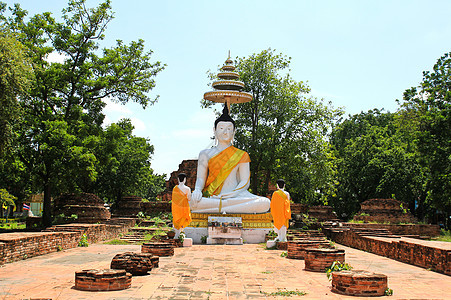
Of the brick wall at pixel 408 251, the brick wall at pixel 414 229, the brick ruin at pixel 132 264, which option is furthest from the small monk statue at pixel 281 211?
the brick wall at pixel 414 229

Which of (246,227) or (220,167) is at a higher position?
(220,167)

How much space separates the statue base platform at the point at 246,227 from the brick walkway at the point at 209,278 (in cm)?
407

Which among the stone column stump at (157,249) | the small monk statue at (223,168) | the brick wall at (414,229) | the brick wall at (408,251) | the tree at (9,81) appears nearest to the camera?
the brick wall at (408,251)

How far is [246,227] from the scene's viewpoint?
15.0 metres

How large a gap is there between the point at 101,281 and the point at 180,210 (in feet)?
23.0

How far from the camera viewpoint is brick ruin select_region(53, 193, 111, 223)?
66.0ft

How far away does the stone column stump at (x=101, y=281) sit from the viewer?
6.00 metres

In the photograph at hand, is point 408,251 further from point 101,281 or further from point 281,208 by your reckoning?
point 101,281

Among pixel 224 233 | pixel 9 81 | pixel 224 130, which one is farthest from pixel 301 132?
pixel 9 81

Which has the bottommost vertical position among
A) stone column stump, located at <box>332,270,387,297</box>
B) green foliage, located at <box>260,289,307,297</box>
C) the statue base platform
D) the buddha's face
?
green foliage, located at <box>260,289,307,297</box>

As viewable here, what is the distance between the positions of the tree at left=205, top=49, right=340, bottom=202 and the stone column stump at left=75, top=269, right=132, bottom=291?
14.8 meters

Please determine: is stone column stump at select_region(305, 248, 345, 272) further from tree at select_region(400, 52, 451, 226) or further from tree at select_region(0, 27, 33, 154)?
tree at select_region(400, 52, 451, 226)

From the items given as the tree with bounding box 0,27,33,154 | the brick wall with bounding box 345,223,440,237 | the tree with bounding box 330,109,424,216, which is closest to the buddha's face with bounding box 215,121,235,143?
the tree with bounding box 0,27,33,154

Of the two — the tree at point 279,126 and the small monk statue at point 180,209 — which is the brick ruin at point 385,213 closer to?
the tree at point 279,126
